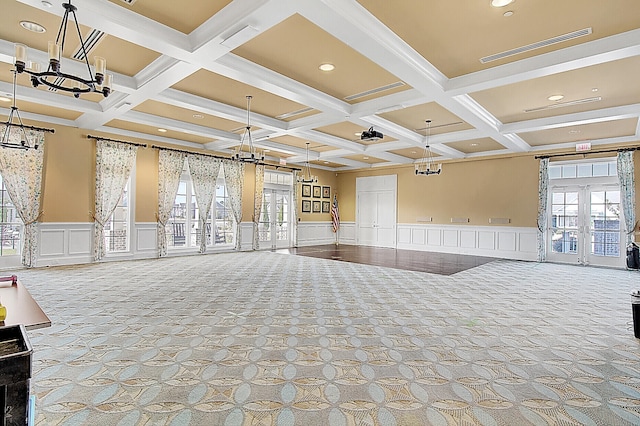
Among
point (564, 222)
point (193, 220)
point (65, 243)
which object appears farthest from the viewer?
point (193, 220)

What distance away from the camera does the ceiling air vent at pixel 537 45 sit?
13.3 feet

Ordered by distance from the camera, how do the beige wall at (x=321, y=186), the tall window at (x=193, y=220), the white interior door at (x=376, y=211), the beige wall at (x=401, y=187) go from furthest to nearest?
the beige wall at (x=321, y=186) < the white interior door at (x=376, y=211) < the tall window at (x=193, y=220) < the beige wall at (x=401, y=187)

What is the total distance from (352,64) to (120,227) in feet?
24.2

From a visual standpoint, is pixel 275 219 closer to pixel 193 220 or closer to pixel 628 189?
pixel 193 220

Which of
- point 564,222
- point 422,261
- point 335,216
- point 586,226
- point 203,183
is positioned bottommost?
point 422,261

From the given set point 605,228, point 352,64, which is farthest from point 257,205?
point 605,228

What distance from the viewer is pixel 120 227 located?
9047 mm

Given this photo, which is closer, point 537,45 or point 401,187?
point 537,45

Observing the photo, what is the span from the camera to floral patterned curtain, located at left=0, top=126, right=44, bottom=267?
7.32 metres

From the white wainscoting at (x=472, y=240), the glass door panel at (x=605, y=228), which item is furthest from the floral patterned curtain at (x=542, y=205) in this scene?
the glass door panel at (x=605, y=228)

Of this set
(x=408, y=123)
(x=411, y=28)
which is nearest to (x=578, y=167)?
(x=408, y=123)

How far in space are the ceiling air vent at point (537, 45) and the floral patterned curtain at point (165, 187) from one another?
811 cm

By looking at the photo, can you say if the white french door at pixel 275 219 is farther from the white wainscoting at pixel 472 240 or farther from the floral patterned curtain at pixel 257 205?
the white wainscoting at pixel 472 240

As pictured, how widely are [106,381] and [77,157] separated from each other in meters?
7.42
